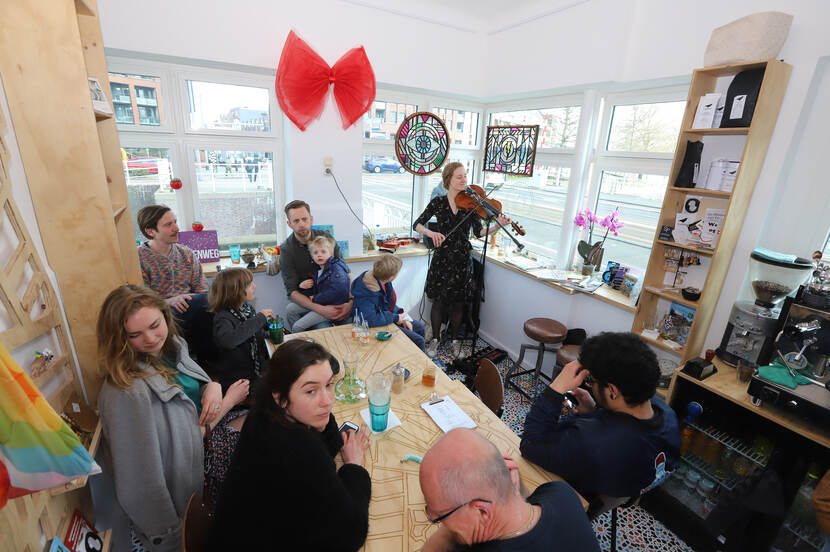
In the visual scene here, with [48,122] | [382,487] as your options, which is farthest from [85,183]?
[382,487]

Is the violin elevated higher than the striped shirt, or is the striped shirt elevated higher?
the violin

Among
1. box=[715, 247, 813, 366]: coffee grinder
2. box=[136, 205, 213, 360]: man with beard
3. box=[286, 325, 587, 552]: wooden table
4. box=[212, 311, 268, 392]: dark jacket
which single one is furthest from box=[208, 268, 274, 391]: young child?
box=[715, 247, 813, 366]: coffee grinder

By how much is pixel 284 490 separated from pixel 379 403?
0.57 meters

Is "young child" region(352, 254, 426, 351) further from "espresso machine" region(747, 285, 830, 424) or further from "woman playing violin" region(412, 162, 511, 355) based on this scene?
"espresso machine" region(747, 285, 830, 424)

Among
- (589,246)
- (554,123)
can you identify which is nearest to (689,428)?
(589,246)

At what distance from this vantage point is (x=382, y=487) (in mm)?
1405

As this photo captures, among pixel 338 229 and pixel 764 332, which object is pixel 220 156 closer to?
pixel 338 229

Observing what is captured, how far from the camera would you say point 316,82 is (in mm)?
3281

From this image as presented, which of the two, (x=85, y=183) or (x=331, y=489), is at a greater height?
(x=85, y=183)

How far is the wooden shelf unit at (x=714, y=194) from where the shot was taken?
2.08m

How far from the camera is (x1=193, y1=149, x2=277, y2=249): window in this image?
134 inches

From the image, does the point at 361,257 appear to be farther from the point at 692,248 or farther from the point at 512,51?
the point at 692,248

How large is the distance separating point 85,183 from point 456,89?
3.38 m

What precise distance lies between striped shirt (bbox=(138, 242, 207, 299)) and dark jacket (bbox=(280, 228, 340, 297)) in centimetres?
64
